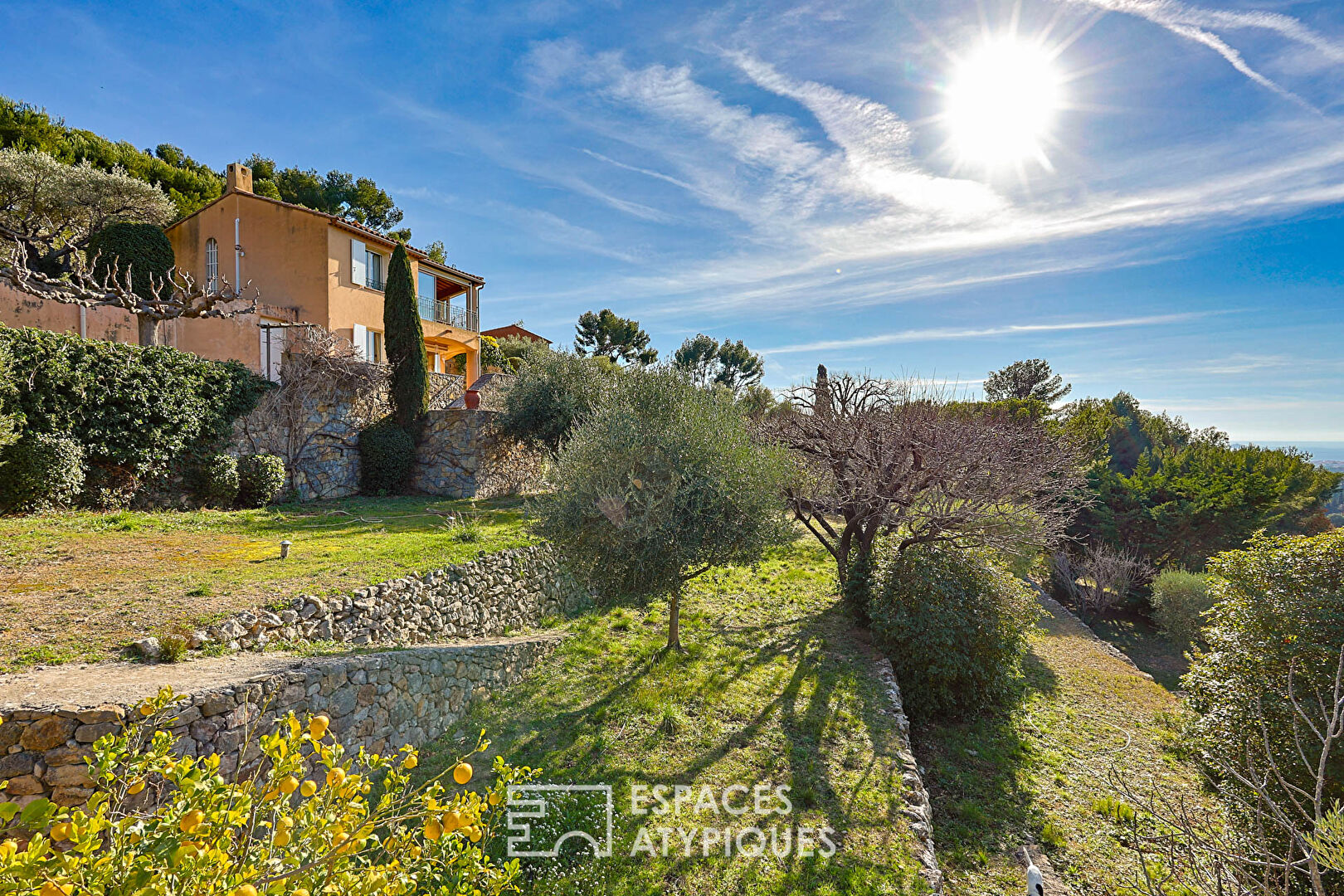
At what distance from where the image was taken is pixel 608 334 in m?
47.8

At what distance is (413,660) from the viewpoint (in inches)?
308

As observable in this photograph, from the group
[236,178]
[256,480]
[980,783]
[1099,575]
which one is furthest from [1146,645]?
[236,178]

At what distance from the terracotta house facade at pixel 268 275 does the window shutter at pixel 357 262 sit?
0.11ft

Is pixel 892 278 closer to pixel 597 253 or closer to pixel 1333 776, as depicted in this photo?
pixel 597 253

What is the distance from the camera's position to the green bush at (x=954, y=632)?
396 inches

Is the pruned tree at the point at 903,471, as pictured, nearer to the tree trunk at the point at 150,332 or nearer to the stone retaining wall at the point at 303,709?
the stone retaining wall at the point at 303,709

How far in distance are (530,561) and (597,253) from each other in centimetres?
1332

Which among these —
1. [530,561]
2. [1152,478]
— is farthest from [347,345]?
[1152,478]

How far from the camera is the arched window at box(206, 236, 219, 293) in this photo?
848 inches

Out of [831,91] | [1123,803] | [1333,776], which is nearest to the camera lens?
[1333,776]

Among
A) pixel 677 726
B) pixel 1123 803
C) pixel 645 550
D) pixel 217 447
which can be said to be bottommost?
pixel 1123 803

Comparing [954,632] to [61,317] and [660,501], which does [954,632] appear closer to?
[660,501]

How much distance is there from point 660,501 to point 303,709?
5303mm

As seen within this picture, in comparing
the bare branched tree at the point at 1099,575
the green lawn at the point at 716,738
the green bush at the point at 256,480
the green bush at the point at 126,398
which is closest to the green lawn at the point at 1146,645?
the bare branched tree at the point at 1099,575
